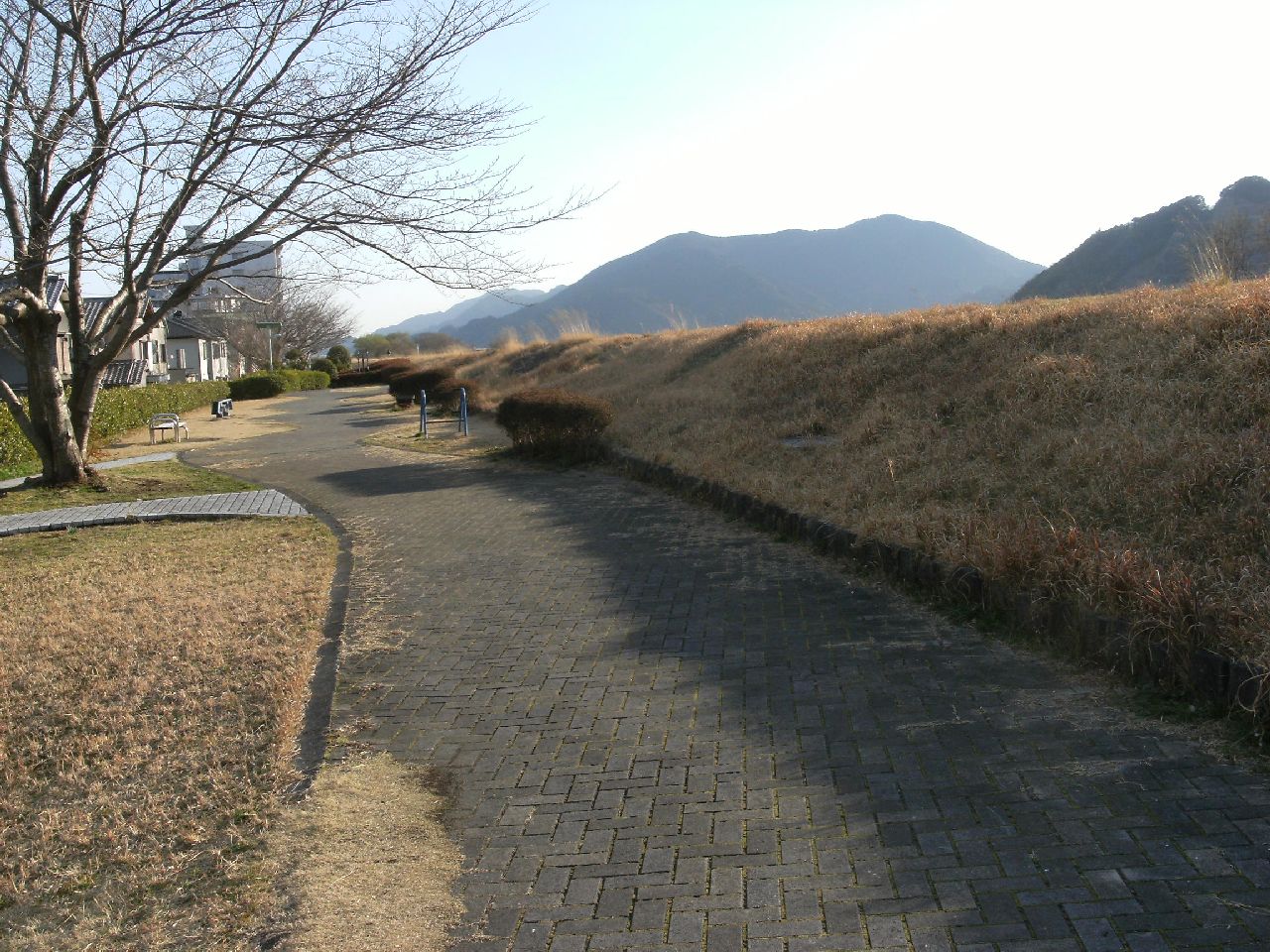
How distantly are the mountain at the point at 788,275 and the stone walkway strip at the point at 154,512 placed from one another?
337 feet

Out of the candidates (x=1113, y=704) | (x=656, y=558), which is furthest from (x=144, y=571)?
(x=1113, y=704)

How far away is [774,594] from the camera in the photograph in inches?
267

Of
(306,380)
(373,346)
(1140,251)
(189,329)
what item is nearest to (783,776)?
(1140,251)

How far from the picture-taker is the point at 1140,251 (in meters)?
34.9

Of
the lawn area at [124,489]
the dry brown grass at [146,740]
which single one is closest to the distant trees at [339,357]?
the lawn area at [124,489]

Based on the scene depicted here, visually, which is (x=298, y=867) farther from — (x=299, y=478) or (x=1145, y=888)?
(x=299, y=478)

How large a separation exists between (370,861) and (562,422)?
11554 millimetres

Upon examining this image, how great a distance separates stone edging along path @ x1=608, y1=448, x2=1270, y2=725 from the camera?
13.6 ft

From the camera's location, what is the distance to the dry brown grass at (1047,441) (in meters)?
5.30

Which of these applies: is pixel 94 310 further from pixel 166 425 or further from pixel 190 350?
pixel 190 350

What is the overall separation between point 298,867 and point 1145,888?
266cm

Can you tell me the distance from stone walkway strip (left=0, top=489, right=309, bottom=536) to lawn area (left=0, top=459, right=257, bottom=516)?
0.43 metres

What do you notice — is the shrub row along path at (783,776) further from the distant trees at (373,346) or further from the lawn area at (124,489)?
the distant trees at (373,346)

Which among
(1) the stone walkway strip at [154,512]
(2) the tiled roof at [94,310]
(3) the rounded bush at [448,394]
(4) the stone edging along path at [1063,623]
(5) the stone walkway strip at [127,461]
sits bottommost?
(4) the stone edging along path at [1063,623]
